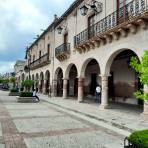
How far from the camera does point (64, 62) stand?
22766 millimetres

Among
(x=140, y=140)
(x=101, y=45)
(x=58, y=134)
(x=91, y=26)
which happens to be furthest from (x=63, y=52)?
(x=140, y=140)

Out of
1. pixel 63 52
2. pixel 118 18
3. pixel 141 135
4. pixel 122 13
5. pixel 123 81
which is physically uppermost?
pixel 122 13

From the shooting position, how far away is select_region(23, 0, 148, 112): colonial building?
12.1 meters

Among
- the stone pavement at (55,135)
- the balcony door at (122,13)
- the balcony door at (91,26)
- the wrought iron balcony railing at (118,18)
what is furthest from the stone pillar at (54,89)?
the stone pavement at (55,135)

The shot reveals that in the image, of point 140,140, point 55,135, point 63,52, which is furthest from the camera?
point 63,52

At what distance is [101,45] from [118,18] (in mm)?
2422

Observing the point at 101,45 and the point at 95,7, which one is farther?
the point at 95,7

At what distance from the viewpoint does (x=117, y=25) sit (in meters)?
12.8

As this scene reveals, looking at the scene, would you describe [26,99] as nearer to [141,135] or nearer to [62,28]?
[62,28]

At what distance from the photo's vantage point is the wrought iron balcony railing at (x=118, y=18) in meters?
11.5

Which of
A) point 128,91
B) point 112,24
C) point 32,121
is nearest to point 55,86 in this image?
point 128,91

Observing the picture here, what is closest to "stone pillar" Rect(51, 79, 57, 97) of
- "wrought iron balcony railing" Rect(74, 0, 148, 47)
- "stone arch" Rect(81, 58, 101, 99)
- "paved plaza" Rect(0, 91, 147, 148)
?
"stone arch" Rect(81, 58, 101, 99)

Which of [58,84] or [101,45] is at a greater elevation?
[101,45]

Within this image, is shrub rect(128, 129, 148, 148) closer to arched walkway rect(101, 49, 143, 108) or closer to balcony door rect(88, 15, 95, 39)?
arched walkway rect(101, 49, 143, 108)
